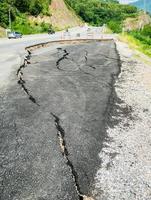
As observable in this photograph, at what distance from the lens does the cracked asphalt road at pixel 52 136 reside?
499 centimetres

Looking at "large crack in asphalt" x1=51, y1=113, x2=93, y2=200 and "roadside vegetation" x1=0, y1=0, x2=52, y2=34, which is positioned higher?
"large crack in asphalt" x1=51, y1=113, x2=93, y2=200

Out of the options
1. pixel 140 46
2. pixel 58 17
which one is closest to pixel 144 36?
pixel 140 46

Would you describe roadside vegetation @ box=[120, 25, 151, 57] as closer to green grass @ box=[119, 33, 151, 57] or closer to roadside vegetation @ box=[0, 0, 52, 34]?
green grass @ box=[119, 33, 151, 57]

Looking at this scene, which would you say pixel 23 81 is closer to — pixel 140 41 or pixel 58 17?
pixel 140 41

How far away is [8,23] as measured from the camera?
67.6 metres

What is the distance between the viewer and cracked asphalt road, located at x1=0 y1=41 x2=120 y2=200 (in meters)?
4.99

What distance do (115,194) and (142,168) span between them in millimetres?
947

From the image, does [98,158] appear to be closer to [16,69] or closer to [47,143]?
[47,143]

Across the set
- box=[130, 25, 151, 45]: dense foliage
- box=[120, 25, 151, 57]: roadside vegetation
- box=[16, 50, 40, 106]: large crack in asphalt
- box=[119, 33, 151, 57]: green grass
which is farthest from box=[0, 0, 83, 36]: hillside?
box=[16, 50, 40, 106]: large crack in asphalt

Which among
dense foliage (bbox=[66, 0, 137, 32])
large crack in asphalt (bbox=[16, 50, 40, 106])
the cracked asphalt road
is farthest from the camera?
dense foliage (bbox=[66, 0, 137, 32])

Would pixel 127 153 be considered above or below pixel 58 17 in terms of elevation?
above

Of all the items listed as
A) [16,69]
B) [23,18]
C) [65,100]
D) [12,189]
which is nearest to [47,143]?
[12,189]

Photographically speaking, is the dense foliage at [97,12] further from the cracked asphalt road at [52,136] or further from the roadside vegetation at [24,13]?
the cracked asphalt road at [52,136]

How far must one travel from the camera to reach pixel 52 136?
22.5 ft
